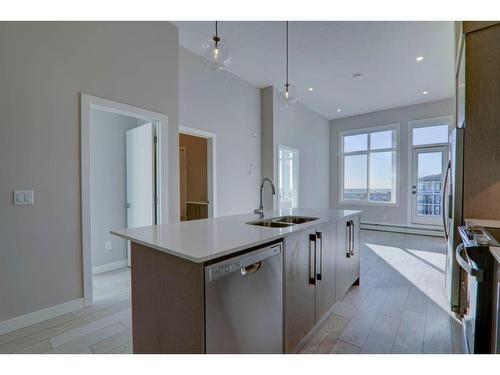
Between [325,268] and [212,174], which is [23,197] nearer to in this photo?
[212,174]

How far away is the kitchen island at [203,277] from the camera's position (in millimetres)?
1164

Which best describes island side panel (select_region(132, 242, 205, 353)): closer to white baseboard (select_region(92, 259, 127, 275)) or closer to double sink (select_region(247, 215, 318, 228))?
double sink (select_region(247, 215, 318, 228))

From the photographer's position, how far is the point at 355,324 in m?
2.13

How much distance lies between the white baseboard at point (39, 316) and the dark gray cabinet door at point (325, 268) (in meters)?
2.24

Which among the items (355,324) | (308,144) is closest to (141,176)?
(355,324)

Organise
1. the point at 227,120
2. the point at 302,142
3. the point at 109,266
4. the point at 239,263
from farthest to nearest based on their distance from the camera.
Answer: the point at 302,142
the point at 227,120
the point at 109,266
the point at 239,263

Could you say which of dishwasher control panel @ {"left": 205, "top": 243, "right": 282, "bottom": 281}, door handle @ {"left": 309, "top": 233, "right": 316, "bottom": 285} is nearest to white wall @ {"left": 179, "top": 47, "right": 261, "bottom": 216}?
door handle @ {"left": 309, "top": 233, "right": 316, "bottom": 285}

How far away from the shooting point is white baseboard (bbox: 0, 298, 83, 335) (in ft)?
6.66

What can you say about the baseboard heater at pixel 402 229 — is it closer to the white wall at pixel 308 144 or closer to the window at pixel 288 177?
the white wall at pixel 308 144

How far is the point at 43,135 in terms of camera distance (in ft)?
7.21

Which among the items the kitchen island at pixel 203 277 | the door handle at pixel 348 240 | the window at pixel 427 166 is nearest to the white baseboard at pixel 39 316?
the kitchen island at pixel 203 277

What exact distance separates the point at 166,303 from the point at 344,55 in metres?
4.04

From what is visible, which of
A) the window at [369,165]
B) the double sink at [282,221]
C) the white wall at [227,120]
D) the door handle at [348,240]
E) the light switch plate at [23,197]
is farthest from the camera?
the window at [369,165]

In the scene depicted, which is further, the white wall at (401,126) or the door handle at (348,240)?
the white wall at (401,126)
